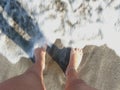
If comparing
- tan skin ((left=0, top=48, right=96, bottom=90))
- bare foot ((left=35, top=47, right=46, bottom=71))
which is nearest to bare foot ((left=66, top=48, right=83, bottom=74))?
tan skin ((left=0, top=48, right=96, bottom=90))

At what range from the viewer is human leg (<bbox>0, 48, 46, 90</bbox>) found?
2.10 m

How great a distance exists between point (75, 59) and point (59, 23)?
0.21 meters

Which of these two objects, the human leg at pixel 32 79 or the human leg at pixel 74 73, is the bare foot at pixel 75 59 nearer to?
the human leg at pixel 74 73

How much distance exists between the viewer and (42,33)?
236cm

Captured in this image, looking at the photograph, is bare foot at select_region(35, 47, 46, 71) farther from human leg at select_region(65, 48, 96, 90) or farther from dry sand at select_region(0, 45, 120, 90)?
human leg at select_region(65, 48, 96, 90)

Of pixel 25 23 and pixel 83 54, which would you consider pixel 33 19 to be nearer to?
pixel 25 23

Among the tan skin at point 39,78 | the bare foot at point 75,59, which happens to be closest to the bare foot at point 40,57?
the tan skin at point 39,78

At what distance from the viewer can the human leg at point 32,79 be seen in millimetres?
2096

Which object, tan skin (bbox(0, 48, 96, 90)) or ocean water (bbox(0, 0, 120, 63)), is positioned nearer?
tan skin (bbox(0, 48, 96, 90))

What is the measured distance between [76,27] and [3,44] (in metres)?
0.40

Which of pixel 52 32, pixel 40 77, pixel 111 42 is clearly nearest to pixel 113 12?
pixel 111 42

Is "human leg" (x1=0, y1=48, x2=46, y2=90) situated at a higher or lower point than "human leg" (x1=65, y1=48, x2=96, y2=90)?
higher

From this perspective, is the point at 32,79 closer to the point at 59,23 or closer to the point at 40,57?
the point at 40,57

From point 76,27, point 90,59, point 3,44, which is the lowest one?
point 90,59
